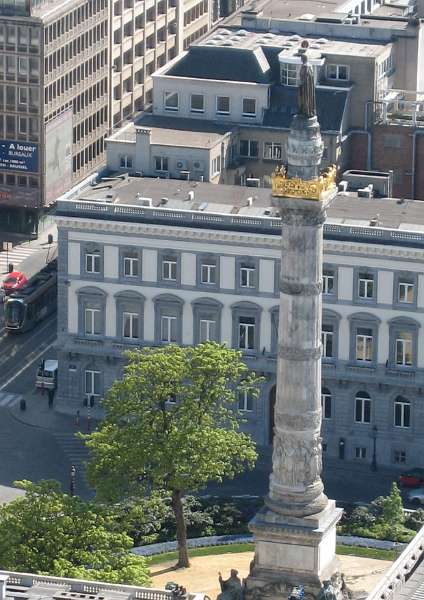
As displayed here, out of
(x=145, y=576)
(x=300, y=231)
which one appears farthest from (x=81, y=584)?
(x=300, y=231)

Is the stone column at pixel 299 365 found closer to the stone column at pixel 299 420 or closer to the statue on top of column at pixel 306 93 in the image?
the stone column at pixel 299 420

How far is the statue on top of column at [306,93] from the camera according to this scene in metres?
182

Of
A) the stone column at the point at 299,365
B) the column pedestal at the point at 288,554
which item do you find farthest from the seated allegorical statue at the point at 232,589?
the stone column at the point at 299,365

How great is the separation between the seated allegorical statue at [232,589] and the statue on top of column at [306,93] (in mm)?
30621

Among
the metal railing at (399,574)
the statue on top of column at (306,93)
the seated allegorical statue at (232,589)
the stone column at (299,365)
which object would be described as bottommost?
the seated allegorical statue at (232,589)

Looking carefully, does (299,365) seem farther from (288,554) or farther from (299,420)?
(288,554)

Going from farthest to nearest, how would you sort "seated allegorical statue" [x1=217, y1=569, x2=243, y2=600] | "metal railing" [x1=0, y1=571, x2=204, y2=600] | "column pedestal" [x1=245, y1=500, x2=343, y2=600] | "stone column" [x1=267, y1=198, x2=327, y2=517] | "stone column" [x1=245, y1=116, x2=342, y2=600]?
1. "seated allegorical statue" [x1=217, y1=569, x2=243, y2=600]
2. "column pedestal" [x1=245, y1=500, x2=343, y2=600]
3. "stone column" [x1=267, y1=198, x2=327, y2=517]
4. "stone column" [x1=245, y1=116, x2=342, y2=600]
5. "metal railing" [x1=0, y1=571, x2=204, y2=600]

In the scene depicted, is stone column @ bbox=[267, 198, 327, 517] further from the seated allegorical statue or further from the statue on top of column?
the statue on top of column

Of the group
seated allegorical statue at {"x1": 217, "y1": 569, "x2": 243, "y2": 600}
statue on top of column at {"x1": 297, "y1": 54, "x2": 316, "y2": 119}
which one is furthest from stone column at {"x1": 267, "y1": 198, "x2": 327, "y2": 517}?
statue on top of column at {"x1": 297, "y1": 54, "x2": 316, "y2": 119}

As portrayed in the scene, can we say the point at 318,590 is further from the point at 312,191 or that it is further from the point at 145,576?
the point at 312,191

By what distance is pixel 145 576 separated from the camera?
196 meters

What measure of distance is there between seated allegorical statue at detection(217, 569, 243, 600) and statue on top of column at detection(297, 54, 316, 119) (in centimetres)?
3062

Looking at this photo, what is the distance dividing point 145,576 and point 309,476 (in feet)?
42.0

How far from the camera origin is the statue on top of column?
182m
